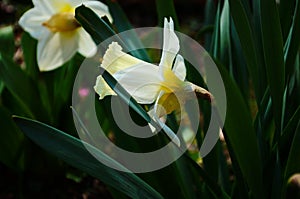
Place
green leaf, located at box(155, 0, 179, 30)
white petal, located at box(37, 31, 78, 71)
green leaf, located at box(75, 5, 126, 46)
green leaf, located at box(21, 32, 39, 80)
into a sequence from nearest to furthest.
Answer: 1. green leaf, located at box(75, 5, 126, 46)
2. green leaf, located at box(155, 0, 179, 30)
3. white petal, located at box(37, 31, 78, 71)
4. green leaf, located at box(21, 32, 39, 80)

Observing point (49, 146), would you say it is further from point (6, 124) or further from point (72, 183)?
point (72, 183)

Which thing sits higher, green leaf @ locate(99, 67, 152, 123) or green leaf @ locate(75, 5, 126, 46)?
green leaf @ locate(75, 5, 126, 46)

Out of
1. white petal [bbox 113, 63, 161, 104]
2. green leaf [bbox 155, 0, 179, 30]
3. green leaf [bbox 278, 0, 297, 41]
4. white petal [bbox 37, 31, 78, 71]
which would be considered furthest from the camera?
white petal [bbox 37, 31, 78, 71]

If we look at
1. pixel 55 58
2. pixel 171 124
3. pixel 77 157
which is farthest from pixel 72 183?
pixel 77 157

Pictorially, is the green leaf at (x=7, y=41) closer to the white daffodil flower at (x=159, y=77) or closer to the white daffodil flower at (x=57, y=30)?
the white daffodil flower at (x=57, y=30)

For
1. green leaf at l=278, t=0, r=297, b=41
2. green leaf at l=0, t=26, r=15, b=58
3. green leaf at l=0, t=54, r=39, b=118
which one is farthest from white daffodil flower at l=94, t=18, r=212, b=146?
green leaf at l=0, t=26, r=15, b=58

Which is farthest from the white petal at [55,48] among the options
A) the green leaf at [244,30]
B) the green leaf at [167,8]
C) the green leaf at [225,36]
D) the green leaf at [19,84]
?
the green leaf at [244,30]

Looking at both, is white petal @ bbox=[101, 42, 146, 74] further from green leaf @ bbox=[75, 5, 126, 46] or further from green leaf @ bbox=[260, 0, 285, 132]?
green leaf @ bbox=[260, 0, 285, 132]
